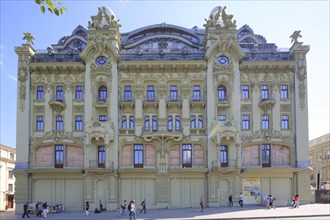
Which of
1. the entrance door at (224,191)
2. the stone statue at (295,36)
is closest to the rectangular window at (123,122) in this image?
the entrance door at (224,191)

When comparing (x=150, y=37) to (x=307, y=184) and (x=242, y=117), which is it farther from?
(x=307, y=184)

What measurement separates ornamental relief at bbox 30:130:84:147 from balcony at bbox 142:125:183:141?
777 centimetres

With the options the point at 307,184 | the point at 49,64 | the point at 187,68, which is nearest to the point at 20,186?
the point at 49,64

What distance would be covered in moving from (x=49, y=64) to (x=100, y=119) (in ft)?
29.7

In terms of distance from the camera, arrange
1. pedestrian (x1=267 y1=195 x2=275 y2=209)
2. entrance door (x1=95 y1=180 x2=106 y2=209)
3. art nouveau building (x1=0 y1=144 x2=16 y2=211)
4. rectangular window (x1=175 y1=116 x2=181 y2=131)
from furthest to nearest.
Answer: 1. art nouveau building (x1=0 y1=144 x2=16 y2=211)
2. rectangular window (x1=175 y1=116 x2=181 y2=131)
3. entrance door (x1=95 y1=180 x2=106 y2=209)
4. pedestrian (x1=267 y1=195 x2=275 y2=209)

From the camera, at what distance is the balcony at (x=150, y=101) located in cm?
4290

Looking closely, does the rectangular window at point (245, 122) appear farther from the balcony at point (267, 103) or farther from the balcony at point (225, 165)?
the balcony at point (225, 165)

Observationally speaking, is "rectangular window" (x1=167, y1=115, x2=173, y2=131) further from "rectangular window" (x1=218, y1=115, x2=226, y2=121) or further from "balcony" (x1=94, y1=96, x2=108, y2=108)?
"balcony" (x1=94, y1=96, x2=108, y2=108)

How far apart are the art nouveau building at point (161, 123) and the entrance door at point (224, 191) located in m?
0.12

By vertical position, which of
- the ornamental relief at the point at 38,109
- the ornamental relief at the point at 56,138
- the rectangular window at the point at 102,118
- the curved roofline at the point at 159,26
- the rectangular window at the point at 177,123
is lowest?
the ornamental relief at the point at 56,138

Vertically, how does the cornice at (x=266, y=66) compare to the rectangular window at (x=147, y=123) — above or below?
above

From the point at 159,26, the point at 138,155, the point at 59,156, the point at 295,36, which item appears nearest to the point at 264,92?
the point at 295,36

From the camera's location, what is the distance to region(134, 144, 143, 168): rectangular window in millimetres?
42719

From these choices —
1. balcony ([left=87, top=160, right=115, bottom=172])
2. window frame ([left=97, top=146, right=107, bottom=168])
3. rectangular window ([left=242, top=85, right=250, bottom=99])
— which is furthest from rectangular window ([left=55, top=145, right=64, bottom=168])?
rectangular window ([left=242, top=85, right=250, bottom=99])
